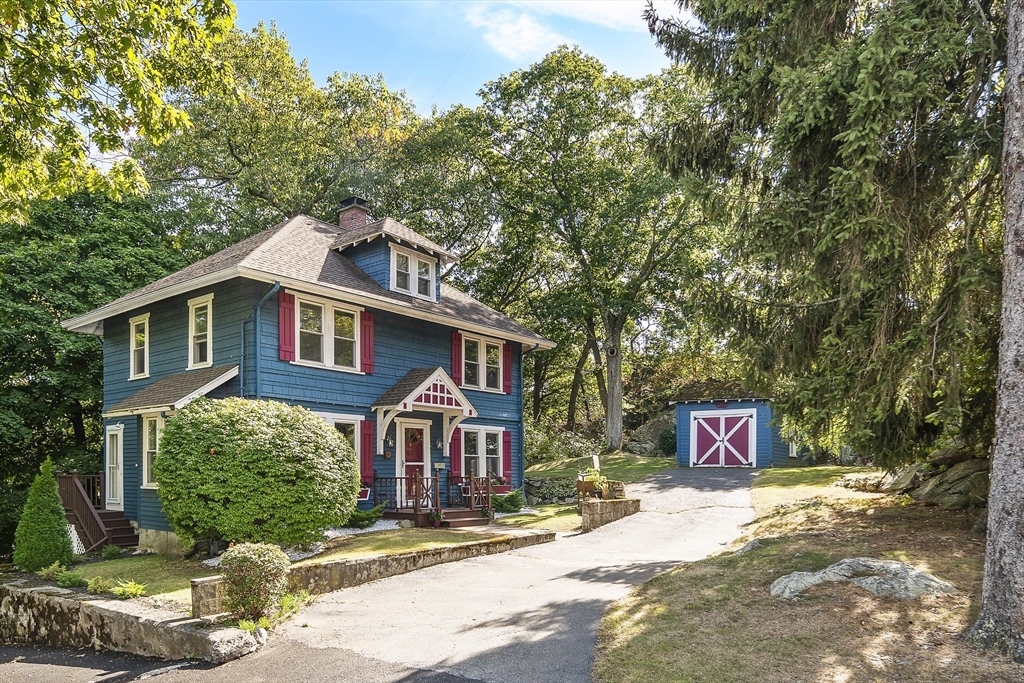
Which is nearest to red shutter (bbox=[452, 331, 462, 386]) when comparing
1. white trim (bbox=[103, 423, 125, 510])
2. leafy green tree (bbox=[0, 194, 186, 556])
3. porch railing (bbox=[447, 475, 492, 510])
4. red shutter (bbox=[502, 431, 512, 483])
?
porch railing (bbox=[447, 475, 492, 510])

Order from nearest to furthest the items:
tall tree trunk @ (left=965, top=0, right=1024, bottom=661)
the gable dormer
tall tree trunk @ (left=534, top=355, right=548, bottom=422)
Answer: tall tree trunk @ (left=965, top=0, right=1024, bottom=661) < the gable dormer < tall tree trunk @ (left=534, top=355, right=548, bottom=422)

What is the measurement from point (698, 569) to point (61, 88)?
10.7m

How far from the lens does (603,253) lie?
1209 inches

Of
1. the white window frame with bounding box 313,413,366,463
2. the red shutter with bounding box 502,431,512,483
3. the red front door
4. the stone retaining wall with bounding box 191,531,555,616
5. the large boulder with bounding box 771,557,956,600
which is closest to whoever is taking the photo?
the large boulder with bounding box 771,557,956,600

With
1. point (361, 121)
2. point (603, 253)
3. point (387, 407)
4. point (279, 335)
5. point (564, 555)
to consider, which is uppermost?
point (361, 121)

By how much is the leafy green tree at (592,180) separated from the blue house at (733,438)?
12.9 ft

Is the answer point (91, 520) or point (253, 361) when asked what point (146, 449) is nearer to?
point (91, 520)

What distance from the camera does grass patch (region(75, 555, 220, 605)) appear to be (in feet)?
34.0

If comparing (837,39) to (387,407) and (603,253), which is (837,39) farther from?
(603,253)

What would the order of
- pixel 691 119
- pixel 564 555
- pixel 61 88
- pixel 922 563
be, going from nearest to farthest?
pixel 922 563 < pixel 61 88 < pixel 691 119 < pixel 564 555

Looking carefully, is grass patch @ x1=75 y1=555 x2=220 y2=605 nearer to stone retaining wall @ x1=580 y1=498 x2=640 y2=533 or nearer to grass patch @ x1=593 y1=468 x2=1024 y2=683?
grass patch @ x1=593 y1=468 x2=1024 y2=683

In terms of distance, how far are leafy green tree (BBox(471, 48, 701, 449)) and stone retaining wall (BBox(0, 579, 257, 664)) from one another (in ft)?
74.5

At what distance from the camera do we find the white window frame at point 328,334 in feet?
51.8

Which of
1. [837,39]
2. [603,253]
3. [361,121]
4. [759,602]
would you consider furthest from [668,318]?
[759,602]
